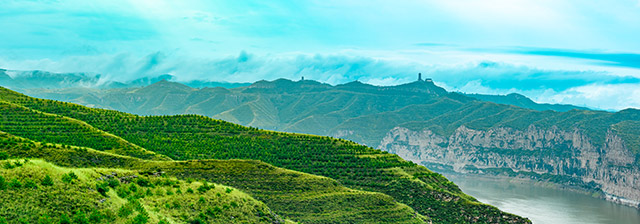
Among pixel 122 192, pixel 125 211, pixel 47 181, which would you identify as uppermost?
pixel 47 181

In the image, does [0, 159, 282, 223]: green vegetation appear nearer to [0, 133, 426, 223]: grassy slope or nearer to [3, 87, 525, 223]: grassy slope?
[0, 133, 426, 223]: grassy slope

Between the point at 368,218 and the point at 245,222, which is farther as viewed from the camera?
the point at 368,218

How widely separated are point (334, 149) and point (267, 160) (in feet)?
70.6

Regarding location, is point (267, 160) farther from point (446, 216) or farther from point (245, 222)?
point (245, 222)

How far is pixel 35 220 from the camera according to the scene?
1169 inches

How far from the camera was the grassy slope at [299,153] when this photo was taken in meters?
111

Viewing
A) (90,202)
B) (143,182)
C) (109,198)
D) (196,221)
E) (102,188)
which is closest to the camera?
(90,202)

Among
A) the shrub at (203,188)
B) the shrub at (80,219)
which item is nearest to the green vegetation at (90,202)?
the shrub at (80,219)

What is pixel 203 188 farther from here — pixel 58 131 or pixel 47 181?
pixel 58 131

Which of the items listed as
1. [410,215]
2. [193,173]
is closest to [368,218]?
[410,215]

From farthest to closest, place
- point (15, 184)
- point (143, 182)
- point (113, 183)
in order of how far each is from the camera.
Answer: point (143, 182) → point (113, 183) → point (15, 184)

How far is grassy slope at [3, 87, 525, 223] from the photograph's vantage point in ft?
365

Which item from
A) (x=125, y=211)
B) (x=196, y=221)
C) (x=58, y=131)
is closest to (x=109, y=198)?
(x=125, y=211)

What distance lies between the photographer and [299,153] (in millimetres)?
130250
